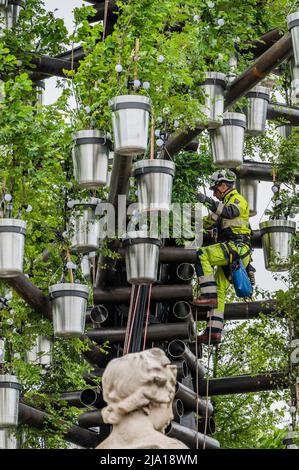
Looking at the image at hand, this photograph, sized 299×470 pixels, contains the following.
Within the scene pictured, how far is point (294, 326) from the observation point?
70.2 ft

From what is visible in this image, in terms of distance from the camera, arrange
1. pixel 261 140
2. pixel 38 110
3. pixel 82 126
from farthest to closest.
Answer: pixel 261 140
pixel 38 110
pixel 82 126

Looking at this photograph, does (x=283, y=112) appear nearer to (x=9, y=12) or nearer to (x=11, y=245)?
(x=9, y=12)

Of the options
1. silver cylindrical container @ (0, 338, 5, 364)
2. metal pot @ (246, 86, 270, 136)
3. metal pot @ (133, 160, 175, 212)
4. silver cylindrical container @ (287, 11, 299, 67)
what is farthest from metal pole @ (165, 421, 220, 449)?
silver cylindrical container @ (287, 11, 299, 67)

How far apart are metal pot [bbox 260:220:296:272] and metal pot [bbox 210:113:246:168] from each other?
2.79 m

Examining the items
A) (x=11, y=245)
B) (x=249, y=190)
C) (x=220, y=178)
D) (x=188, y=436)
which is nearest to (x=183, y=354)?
(x=188, y=436)

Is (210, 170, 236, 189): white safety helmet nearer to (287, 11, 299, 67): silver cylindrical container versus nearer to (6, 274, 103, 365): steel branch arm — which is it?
(6, 274, 103, 365): steel branch arm

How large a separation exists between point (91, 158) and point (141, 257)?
1070 mm

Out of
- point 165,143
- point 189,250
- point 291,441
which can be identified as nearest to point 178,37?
point 165,143

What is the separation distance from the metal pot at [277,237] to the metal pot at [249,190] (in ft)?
3.38

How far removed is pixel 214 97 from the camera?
64.4 ft

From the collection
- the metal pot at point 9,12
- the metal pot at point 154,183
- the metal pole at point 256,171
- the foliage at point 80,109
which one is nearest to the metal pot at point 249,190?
the metal pole at point 256,171

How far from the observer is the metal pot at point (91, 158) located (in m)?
18.5

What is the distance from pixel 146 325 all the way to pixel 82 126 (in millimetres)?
2226

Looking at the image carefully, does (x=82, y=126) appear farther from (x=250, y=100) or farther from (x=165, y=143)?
(x=250, y=100)
